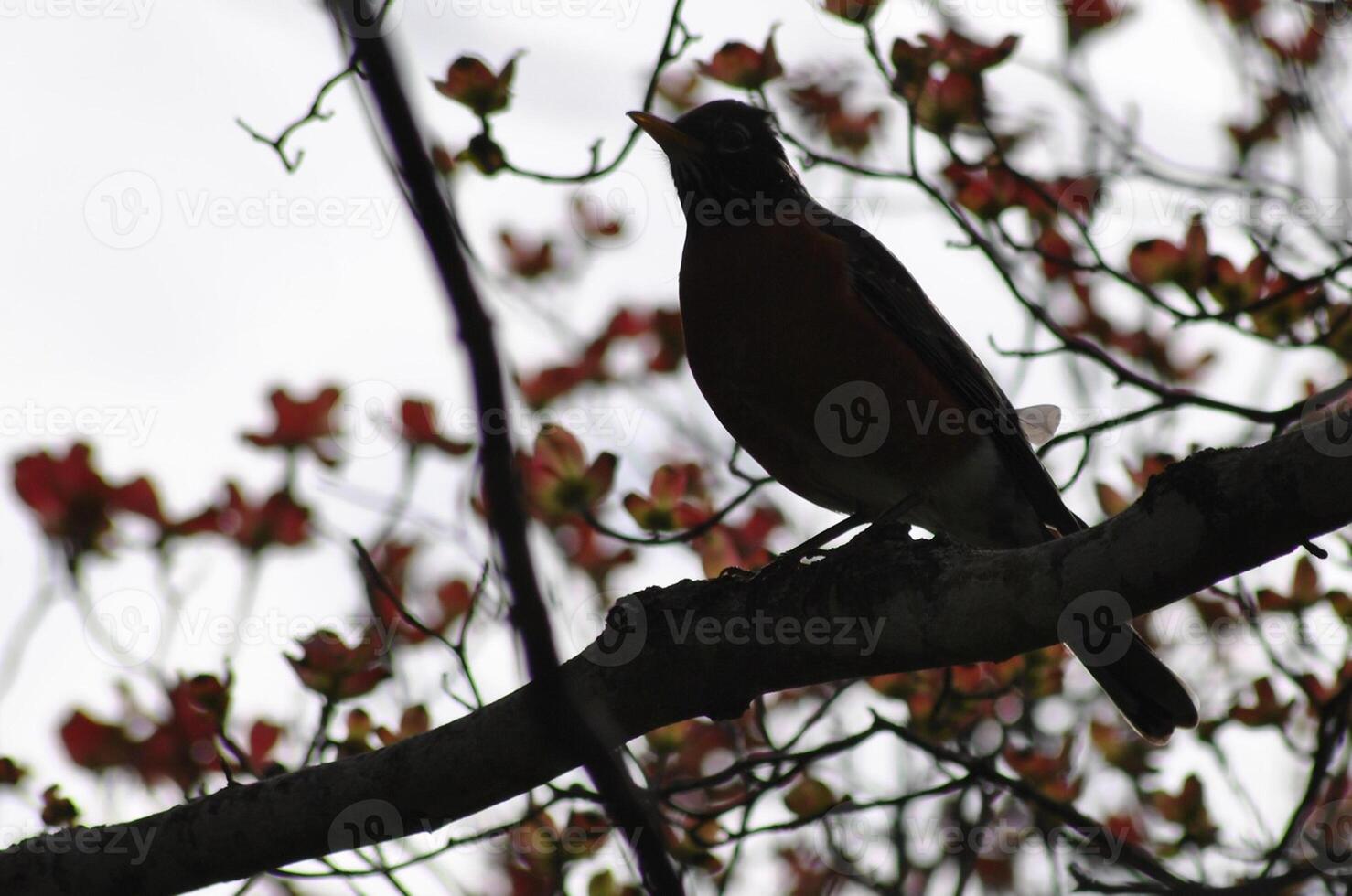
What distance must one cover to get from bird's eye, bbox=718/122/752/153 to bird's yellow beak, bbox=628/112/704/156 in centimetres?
9

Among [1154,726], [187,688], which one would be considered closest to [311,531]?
[187,688]

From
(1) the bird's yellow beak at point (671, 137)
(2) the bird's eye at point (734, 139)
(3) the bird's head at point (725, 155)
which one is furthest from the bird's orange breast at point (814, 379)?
(2) the bird's eye at point (734, 139)

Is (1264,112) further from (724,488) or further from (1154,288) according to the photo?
(724,488)

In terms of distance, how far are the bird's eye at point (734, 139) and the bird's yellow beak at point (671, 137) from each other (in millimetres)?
93

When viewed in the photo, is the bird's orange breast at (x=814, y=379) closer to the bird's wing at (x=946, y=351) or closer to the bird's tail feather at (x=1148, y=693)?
the bird's wing at (x=946, y=351)

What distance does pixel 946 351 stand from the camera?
190 inches

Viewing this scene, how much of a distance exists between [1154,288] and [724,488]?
2.23m

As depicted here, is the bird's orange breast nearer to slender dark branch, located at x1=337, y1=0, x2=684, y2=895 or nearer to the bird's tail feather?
the bird's tail feather

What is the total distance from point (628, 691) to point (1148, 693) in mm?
2170

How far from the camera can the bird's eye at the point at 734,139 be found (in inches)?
211

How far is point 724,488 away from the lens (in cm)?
625

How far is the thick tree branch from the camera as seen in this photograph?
2.88 m

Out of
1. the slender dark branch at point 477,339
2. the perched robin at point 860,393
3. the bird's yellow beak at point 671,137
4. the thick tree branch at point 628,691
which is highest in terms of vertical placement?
the bird's yellow beak at point 671,137

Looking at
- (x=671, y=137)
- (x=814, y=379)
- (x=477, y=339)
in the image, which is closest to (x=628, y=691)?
(x=814, y=379)
